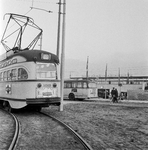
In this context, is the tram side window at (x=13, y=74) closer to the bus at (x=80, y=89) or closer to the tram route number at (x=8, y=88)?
the tram route number at (x=8, y=88)

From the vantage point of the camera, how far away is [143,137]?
620 cm

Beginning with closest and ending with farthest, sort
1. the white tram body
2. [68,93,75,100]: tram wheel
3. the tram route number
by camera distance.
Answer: the white tram body, the tram route number, [68,93,75,100]: tram wheel

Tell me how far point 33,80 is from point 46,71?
86cm

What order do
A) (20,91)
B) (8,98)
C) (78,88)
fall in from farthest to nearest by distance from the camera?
1. (78,88)
2. (8,98)
3. (20,91)

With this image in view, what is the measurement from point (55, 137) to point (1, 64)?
8845 millimetres

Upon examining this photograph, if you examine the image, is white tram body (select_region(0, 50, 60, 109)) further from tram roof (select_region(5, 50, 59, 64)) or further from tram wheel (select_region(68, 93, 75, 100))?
tram wheel (select_region(68, 93, 75, 100))

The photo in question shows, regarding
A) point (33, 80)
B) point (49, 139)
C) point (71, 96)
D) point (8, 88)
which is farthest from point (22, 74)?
point (71, 96)

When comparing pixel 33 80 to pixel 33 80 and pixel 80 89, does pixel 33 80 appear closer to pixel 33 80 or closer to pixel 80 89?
pixel 33 80

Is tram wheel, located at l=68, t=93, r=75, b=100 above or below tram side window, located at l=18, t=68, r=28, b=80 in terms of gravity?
below

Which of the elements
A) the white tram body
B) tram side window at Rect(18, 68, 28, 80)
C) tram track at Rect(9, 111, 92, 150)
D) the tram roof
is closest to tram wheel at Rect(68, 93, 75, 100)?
the white tram body

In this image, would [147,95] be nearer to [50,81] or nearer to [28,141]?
[50,81]

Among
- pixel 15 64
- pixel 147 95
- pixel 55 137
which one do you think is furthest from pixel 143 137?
pixel 147 95

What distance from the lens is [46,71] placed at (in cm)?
1044

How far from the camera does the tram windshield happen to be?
404 inches
